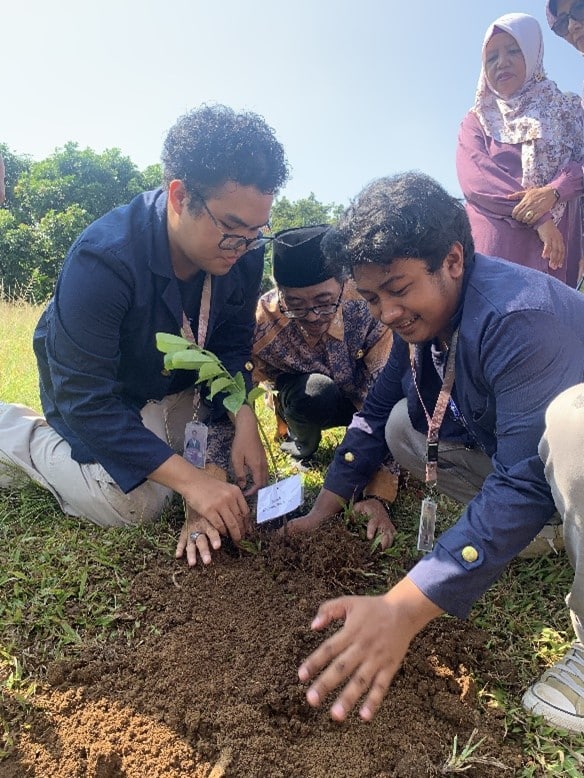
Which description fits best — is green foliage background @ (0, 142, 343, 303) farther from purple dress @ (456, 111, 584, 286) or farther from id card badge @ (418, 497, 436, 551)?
id card badge @ (418, 497, 436, 551)

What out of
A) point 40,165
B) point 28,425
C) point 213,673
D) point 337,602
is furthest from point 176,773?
point 40,165

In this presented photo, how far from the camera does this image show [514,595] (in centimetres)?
212

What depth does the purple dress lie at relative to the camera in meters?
3.15

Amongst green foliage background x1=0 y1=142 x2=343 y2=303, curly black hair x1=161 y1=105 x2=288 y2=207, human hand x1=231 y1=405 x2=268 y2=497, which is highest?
curly black hair x1=161 y1=105 x2=288 y2=207

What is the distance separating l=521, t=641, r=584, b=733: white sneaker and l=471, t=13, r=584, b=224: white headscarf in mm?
2266

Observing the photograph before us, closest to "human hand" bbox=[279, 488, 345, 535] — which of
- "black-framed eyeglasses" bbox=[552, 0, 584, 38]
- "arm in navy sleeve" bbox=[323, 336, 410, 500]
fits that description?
"arm in navy sleeve" bbox=[323, 336, 410, 500]

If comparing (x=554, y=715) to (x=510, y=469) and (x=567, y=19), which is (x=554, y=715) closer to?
(x=510, y=469)

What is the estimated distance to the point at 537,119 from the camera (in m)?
3.13

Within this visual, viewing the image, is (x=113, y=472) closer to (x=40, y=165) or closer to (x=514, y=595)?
(x=514, y=595)

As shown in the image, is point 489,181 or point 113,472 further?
point 489,181

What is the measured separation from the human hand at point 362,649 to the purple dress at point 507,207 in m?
2.39

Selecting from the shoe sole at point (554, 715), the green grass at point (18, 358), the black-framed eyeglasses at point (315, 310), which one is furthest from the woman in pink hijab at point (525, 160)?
the green grass at point (18, 358)

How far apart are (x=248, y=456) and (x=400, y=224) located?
1.20 metres

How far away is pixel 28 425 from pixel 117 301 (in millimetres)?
940
